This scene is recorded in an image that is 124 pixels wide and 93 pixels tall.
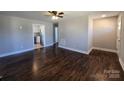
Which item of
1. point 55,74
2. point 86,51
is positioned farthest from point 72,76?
point 86,51

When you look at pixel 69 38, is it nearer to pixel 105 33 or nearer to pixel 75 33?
pixel 75 33

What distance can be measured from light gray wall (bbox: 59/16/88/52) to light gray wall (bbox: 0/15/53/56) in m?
1.62

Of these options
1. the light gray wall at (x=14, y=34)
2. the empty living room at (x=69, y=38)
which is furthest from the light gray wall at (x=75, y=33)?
the light gray wall at (x=14, y=34)

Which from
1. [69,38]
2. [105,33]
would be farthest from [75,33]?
[105,33]

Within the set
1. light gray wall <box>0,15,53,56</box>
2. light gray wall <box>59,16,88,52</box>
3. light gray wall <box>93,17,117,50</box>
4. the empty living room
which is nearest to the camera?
the empty living room

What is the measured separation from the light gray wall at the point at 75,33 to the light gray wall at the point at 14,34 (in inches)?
63.6

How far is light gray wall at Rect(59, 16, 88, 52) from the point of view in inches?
177

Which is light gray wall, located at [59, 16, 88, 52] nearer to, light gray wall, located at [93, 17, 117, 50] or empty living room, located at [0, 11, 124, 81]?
empty living room, located at [0, 11, 124, 81]

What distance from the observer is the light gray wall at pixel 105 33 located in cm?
485

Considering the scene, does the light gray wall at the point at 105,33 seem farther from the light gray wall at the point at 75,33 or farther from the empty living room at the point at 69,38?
the light gray wall at the point at 75,33

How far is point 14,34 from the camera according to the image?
4.55 meters

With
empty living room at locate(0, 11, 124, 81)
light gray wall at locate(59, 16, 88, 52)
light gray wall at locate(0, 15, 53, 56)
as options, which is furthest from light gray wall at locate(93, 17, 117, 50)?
light gray wall at locate(0, 15, 53, 56)
